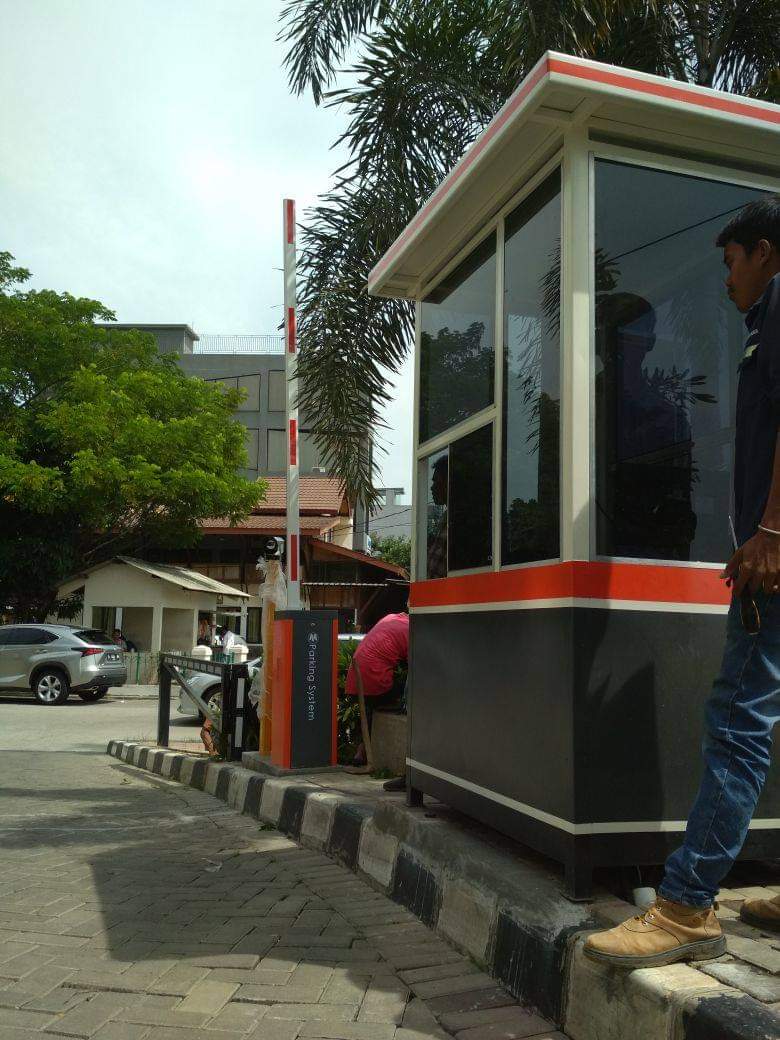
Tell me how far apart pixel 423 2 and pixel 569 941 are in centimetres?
739

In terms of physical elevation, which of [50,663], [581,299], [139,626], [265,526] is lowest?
[50,663]

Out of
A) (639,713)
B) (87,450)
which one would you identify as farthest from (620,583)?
(87,450)

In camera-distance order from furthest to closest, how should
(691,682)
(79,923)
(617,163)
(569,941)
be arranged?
(79,923) < (617,163) < (691,682) < (569,941)

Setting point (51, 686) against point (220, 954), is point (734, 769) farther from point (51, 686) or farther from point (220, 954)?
point (51, 686)

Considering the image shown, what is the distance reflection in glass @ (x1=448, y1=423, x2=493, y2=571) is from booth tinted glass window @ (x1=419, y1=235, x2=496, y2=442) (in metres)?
0.16

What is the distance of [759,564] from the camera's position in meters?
2.53

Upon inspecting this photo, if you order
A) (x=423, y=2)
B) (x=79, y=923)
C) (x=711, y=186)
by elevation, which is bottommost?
(x=79, y=923)

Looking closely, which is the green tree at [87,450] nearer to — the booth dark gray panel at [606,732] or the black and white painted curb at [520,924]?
the black and white painted curb at [520,924]

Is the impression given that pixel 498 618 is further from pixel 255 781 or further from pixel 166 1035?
pixel 255 781

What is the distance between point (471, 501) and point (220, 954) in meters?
2.11

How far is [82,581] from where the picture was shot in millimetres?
28812

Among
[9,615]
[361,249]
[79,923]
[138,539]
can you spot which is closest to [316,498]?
[138,539]

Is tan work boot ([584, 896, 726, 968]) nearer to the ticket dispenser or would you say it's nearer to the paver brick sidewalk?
the paver brick sidewalk

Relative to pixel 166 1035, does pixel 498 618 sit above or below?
above
